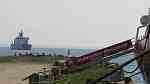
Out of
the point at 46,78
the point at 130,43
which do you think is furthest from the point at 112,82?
the point at 46,78

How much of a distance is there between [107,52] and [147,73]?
15.6 ft

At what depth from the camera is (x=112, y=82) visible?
554 inches

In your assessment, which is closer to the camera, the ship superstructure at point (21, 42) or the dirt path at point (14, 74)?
the dirt path at point (14, 74)

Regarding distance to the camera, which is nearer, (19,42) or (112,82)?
(112,82)

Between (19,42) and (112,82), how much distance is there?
→ 225ft

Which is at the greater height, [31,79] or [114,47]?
[114,47]

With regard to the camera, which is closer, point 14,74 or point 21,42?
point 14,74

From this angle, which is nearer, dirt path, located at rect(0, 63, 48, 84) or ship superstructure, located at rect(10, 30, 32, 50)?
dirt path, located at rect(0, 63, 48, 84)

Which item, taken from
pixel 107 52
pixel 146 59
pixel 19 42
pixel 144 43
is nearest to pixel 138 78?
pixel 107 52

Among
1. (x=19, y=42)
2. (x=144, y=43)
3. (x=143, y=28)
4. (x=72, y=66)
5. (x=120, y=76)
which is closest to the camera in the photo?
(x=144, y=43)

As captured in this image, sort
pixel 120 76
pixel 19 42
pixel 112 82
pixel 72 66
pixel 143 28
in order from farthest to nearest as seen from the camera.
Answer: pixel 19 42 < pixel 72 66 < pixel 120 76 < pixel 112 82 < pixel 143 28

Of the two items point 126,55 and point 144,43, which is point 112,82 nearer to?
point 126,55

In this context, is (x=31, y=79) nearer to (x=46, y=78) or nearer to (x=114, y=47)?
(x=46, y=78)

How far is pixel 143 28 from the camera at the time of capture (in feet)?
41.3
